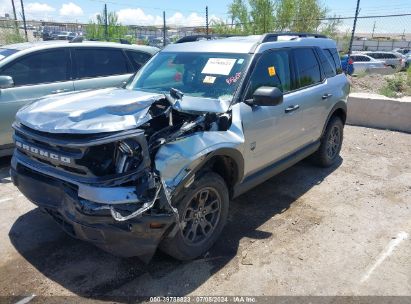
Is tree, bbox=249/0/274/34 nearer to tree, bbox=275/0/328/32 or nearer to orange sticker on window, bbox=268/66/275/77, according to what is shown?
tree, bbox=275/0/328/32

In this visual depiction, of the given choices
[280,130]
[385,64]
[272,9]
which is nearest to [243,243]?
[280,130]

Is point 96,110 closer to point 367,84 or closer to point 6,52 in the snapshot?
point 6,52

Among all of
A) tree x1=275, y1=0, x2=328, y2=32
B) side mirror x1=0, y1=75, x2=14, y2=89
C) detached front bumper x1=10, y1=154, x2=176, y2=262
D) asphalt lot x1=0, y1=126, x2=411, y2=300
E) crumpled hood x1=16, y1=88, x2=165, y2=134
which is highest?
tree x1=275, y1=0, x2=328, y2=32

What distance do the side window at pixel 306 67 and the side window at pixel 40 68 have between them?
→ 3506mm

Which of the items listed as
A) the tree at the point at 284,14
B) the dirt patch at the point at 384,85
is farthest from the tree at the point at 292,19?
the dirt patch at the point at 384,85

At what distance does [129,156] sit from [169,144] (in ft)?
1.11

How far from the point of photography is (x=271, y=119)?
400 cm

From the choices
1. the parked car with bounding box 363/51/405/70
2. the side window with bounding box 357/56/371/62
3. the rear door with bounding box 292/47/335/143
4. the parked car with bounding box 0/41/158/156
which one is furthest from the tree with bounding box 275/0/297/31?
the rear door with bounding box 292/47/335/143

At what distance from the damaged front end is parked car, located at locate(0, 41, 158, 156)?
2592 millimetres

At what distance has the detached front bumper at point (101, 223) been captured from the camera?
2.64 m

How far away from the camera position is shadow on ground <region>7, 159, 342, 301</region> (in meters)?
3.01

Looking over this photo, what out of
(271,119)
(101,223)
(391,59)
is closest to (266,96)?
(271,119)

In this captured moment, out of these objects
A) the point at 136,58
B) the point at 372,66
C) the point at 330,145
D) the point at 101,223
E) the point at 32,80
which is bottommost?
the point at 372,66

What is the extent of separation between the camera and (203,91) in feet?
12.4
